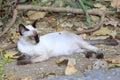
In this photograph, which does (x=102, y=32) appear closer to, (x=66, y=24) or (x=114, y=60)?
(x=66, y=24)

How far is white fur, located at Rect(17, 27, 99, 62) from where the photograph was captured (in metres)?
5.52

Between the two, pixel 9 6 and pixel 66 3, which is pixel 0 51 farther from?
pixel 66 3

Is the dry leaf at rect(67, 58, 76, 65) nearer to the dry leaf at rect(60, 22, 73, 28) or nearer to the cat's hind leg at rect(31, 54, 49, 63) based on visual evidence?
the cat's hind leg at rect(31, 54, 49, 63)

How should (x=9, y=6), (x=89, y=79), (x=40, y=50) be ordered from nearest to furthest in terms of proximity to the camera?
(x=89, y=79) → (x=40, y=50) → (x=9, y=6)

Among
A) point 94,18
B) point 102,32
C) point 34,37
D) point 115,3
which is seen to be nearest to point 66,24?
point 94,18

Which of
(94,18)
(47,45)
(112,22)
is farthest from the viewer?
(94,18)

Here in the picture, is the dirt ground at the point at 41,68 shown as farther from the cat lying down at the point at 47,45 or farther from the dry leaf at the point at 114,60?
the dry leaf at the point at 114,60

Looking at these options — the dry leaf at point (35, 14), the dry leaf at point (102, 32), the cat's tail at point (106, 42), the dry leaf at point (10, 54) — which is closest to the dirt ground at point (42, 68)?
the dry leaf at point (10, 54)

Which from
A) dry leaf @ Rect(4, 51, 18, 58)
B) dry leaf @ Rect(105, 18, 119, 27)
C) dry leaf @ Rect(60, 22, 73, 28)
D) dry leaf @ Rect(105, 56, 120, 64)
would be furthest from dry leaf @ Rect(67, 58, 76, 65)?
dry leaf @ Rect(105, 18, 119, 27)

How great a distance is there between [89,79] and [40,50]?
921 mm

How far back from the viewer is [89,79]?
15.8 ft

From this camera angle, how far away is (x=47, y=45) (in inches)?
219

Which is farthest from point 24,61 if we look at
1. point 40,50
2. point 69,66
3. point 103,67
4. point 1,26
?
point 1,26

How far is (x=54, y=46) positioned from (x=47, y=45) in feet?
0.29
